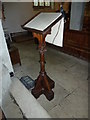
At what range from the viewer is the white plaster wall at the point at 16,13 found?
4973 mm

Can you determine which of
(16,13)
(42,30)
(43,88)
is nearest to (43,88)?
(43,88)

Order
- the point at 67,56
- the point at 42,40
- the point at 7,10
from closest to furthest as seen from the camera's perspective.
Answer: the point at 42,40, the point at 67,56, the point at 7,10

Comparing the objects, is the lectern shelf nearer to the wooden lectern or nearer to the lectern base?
the wooden lectern

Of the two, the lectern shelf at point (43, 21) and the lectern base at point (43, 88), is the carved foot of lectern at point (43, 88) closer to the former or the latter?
the lectern base at point (43, 88)

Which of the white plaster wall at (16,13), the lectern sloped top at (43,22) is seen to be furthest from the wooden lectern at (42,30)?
the white plaster wall at (16,13)

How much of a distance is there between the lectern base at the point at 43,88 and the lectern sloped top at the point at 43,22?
2.26 feet

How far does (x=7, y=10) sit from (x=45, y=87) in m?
4.44

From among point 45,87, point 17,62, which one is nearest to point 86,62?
point 45,87

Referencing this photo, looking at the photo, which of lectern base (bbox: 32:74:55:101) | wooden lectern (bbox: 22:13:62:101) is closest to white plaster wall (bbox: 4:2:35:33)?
wooden lectern (bbox: 22:13:62:101)

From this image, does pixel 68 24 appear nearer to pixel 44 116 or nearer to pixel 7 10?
pixel 44 116

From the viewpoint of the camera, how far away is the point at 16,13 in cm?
518

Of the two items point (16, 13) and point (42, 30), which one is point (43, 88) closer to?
point (42, 30)

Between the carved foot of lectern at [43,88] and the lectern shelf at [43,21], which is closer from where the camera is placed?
the lectern shelf at [43,21]

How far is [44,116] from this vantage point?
1019mm
